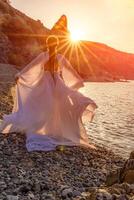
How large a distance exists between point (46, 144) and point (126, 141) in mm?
12136

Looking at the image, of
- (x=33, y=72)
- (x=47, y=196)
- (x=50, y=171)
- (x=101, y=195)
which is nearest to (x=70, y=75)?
(x=33, y=72)

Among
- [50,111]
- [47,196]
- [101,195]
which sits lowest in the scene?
[47,196]

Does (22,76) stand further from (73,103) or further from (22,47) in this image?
(22,47)

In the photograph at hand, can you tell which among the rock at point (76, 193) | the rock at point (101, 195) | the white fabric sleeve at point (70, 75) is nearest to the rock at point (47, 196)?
the rock at point (76, 193)

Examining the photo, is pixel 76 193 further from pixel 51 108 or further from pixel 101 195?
pixel 51 108

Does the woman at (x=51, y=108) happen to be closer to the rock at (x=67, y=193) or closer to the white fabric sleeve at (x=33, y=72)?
the white fabric sleeve at (x=33, y=72)

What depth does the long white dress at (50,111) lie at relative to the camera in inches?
549

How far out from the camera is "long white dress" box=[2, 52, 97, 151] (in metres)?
13.9

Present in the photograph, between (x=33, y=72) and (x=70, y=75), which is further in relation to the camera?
(x=70, y=75)

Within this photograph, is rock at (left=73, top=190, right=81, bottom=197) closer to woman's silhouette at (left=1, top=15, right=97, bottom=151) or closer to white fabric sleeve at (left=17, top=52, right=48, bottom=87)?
woman's silhouette at (left=1, top=15, right=97, bottom=151)

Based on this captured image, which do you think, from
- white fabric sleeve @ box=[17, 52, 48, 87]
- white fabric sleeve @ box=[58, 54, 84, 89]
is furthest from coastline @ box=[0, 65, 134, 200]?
white fabric sleeve @ box=[58, 54, 84, 89]

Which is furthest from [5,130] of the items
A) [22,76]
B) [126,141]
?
[126,141]

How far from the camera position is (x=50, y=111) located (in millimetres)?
13977

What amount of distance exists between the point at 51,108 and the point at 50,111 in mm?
117
